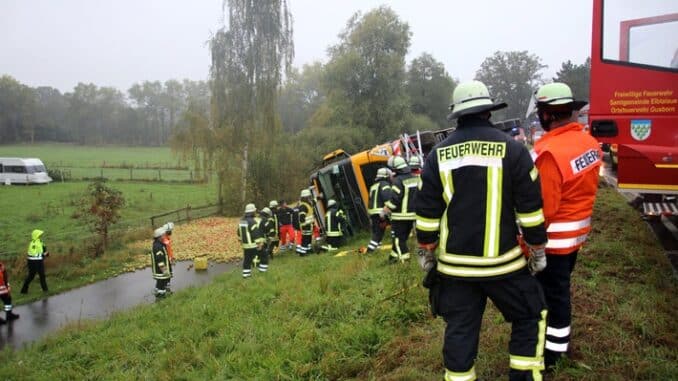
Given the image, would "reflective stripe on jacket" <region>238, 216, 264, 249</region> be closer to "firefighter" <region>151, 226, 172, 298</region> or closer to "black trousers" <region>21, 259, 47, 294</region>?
"firefighter" <region>151, 226, 172, 298</region>

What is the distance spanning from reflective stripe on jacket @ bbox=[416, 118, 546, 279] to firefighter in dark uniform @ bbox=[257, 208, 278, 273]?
7845 mm

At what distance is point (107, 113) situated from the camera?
246ft

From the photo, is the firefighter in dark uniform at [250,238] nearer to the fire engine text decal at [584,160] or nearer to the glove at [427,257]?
the glove at [427,257]

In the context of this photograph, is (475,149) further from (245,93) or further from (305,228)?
(245,93)

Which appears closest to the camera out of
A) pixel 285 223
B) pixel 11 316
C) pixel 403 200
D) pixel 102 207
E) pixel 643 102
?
pixel 643 102

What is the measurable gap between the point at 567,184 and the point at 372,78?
2851 cm

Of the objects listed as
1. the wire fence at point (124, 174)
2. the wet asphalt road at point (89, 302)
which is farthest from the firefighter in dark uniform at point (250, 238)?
the wire fence at point (124, 174)

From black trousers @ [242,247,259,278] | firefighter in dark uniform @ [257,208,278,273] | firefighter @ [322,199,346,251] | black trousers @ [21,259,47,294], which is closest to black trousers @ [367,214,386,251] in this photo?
firefighter in dark uniform @ [257,208,278,273]

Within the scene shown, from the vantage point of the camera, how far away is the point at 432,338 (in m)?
4.19

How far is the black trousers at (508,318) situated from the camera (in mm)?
2705

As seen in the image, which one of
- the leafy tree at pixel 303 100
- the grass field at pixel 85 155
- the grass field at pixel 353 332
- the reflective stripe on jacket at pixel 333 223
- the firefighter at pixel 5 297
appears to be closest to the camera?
the grass field at pixel 353 332

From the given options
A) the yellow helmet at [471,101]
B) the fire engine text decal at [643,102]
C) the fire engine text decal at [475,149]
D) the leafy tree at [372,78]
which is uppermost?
the leafy tree at [372,78]

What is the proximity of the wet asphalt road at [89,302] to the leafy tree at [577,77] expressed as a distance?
24113 mm

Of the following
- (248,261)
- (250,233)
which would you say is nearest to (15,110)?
(250,233)
